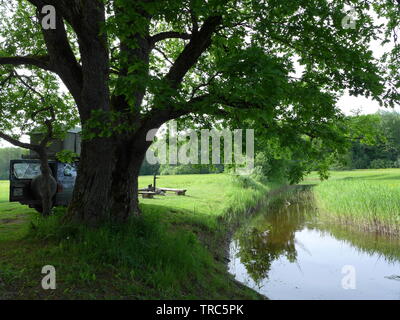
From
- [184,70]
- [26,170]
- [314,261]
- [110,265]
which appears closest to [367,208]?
[314,261]

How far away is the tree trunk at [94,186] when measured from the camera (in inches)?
248

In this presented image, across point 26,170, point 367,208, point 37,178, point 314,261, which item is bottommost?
point 314,261

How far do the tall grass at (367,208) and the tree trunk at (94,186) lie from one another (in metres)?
11.4

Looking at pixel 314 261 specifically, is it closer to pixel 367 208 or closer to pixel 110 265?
pixel 367 208

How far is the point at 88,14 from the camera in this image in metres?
5.89

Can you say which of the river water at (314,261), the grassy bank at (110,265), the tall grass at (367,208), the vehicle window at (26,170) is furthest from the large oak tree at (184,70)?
the tall grass at (367,208)

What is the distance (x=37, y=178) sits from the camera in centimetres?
1026

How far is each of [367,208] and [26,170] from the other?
1410cm

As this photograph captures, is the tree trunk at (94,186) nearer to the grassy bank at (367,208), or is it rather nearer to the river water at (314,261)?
the river water at (314,261)

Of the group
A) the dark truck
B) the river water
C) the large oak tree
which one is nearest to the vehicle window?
the dark truck

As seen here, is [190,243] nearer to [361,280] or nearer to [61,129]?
[361,280]

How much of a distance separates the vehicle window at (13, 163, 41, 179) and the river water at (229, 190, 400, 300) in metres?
7.51
